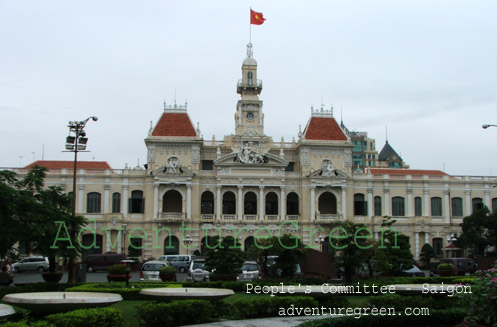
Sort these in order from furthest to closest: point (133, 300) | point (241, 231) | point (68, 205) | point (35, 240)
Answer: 1. point (241, 231)
2. point (68, 205)
3. point (35, 240)
4. point (133, 300)

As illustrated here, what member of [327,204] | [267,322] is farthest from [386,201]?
[267,322]

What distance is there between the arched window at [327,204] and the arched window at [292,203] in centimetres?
271

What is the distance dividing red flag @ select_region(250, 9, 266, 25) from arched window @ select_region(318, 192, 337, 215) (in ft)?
63.7

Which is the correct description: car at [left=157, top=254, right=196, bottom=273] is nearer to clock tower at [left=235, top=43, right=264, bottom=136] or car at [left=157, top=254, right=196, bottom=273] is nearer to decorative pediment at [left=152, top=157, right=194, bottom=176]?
decorative pediment at [left=152, top=157, right=194, bottom=176]

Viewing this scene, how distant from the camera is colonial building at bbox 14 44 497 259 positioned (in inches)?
2254

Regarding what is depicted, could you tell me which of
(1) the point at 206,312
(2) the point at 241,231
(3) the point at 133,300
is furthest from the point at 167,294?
(2) the point at 241,231

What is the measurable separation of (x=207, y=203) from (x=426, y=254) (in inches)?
887

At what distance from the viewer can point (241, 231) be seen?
57.5 metres

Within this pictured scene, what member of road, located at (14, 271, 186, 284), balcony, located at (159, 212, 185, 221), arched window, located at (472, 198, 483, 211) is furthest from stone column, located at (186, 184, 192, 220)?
arched window, located at (472, 198, 483, 211)

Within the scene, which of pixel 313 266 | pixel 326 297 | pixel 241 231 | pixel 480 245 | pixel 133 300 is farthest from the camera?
pixel 241 231

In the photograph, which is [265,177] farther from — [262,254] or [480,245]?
[262,254]

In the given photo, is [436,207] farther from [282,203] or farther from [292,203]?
[282,203]

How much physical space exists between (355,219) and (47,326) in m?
49.6

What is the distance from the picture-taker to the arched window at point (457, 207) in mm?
61688
